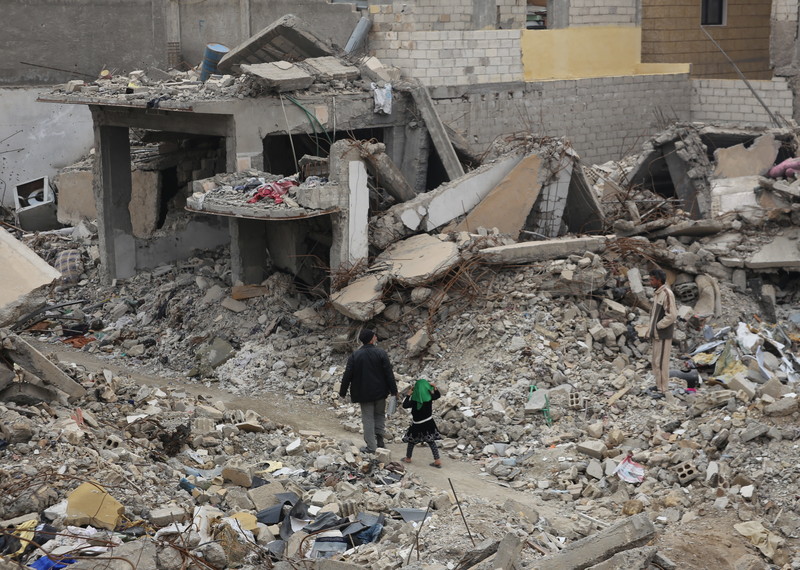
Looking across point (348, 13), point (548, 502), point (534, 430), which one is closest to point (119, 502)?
point (548, 502)

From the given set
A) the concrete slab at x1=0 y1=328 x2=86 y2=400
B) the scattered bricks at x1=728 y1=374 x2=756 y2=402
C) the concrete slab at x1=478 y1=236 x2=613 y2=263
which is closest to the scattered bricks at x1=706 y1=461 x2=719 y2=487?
the scattered bricks at x1=728 y1=374 x2=756 y2=402

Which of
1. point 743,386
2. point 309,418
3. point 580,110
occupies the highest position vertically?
point 580,110

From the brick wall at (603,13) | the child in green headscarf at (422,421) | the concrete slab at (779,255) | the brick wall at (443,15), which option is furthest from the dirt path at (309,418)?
the brick wall at (603,13)

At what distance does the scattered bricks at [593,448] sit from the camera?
9516mm

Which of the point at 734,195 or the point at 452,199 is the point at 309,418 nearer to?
the point at 452,199

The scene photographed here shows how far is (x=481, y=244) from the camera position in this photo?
12.7m

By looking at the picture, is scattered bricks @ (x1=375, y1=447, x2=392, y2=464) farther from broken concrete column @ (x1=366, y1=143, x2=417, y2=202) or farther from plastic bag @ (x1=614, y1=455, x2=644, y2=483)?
broken concrete column @ (x1=366, y1=143, x2=417, y2=202)

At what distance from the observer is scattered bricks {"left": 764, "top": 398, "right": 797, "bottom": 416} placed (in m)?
9.11

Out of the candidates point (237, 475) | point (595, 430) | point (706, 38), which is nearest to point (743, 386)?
point (595, 430)

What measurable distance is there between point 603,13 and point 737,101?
3223 mm

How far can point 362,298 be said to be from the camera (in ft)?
40.6

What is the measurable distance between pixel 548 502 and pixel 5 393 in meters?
4.66

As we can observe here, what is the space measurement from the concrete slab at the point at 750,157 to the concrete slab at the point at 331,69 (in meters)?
5.47

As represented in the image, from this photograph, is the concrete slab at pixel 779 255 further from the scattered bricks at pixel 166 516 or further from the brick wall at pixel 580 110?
the scattered bricks at pixel 166 516
